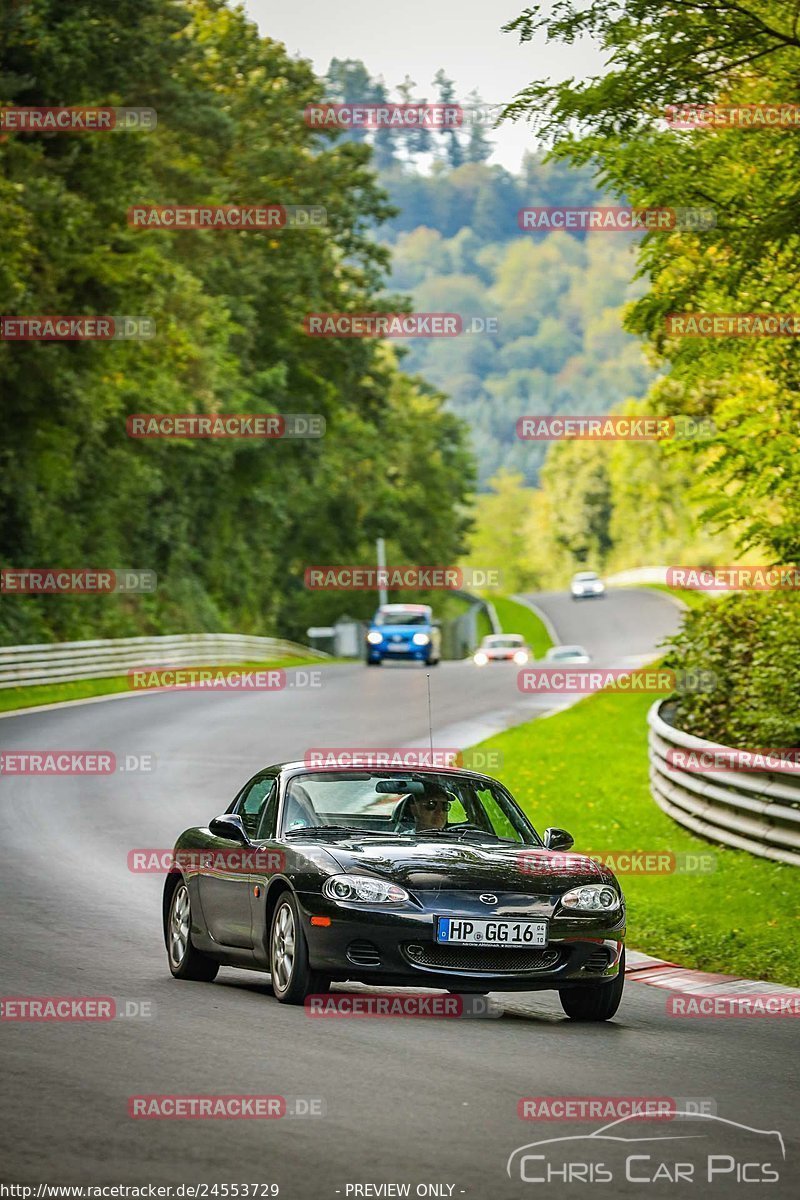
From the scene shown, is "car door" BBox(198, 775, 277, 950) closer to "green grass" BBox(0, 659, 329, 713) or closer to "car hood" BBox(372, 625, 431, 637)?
"green grass" BBox(0, 659, 329, 713)

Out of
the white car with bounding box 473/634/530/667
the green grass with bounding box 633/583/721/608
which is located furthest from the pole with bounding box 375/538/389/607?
the white car with bounding box 473/634/530/667

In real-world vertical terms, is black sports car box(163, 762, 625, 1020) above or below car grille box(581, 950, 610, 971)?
above

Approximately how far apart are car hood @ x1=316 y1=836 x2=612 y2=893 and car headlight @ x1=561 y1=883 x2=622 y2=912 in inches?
1.8

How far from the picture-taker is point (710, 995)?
11430 mm

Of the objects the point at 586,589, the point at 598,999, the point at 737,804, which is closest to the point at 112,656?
the point at 737,804

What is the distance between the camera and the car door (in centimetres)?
1057

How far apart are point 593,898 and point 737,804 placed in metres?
7.57

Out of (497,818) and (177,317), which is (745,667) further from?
(177,317)

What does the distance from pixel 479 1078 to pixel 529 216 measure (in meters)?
24.2

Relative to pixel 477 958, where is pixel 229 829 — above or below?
above

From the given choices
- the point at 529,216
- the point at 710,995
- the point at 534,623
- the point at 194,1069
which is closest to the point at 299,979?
the point at 194,1069

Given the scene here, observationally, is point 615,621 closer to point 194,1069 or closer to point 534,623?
point 534,623

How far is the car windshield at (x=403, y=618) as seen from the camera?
174ft

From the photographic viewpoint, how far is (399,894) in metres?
9.53
